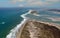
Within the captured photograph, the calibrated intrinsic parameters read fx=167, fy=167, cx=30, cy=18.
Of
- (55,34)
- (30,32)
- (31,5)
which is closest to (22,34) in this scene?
(30,32)

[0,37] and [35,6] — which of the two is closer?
[0,37]

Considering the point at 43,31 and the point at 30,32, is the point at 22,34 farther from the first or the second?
the point at 43,31

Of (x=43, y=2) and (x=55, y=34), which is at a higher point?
(x=43, y=2)

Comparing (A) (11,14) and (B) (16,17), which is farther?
(A) (11,14)

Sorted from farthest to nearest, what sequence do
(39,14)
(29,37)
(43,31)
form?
(39,14) < (43,31) < (29,37)

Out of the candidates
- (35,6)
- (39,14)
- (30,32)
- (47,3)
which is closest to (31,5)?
(35,6)

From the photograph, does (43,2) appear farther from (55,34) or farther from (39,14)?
(55,34)

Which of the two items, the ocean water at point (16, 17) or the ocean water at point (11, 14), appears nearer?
the ocean water at point (16, 17)

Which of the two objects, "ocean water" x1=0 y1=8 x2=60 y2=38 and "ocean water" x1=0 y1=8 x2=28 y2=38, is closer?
"ocean water" x1=0 y1=8 x2=60 y2=38

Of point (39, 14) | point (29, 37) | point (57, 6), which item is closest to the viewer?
point (29, 37)
